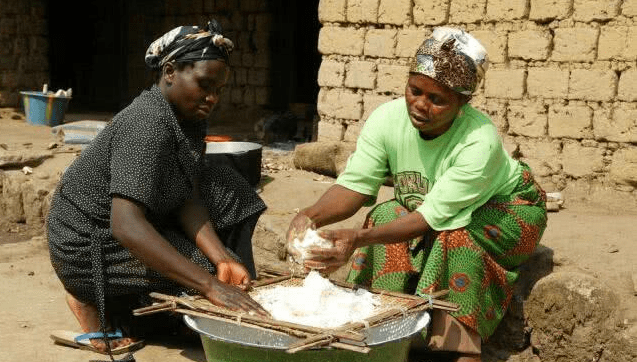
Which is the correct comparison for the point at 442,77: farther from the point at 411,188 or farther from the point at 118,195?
the point at 118,195

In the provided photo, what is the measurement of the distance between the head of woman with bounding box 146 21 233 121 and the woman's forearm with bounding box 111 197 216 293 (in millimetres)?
463

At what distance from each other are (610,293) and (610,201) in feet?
6.62

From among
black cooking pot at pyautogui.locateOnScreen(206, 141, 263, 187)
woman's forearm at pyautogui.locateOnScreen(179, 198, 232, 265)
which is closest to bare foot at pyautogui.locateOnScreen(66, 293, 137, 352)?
woman's forearm at pyautogui.locateOnScreen(179, 198, 232, 265)

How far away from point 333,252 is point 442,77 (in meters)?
0.77

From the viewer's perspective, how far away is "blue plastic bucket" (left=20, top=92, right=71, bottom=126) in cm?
1023

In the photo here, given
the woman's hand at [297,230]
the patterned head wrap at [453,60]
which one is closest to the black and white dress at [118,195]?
the woman's hand at [297,230]

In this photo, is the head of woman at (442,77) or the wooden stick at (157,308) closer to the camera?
the wooden stick at (157,308)

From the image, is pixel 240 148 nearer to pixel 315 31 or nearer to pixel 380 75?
pixel 380 75

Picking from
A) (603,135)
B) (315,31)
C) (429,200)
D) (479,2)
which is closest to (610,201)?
(603,135)

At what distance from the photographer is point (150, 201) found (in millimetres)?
3150

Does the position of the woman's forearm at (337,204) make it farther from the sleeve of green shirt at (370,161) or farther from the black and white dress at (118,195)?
the black and white dress at (118,195)

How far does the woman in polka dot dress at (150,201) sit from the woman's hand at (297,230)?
21 cm

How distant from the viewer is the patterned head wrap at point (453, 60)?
320 cm

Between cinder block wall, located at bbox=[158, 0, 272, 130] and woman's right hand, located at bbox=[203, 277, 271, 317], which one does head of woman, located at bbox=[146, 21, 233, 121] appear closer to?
woman's right hand, located at bbox=[203, 277, 271, 317]
